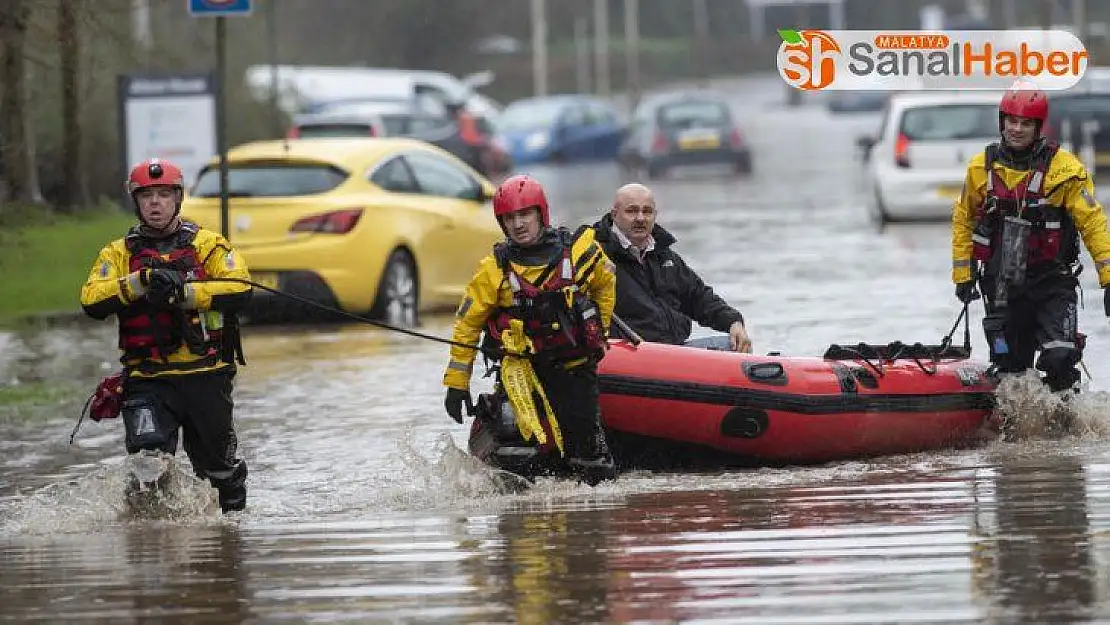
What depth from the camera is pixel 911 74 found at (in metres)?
18.3

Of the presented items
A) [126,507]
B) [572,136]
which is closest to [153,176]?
[126,507]

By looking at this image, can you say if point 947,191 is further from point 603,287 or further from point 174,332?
point 174,332

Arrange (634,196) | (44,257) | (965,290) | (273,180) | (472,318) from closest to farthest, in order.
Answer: (472,318) → (634,196) → (965,290) → (273,180) → (44,257)

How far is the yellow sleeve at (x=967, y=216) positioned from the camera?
11.0m

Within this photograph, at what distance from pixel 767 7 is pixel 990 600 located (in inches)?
4709

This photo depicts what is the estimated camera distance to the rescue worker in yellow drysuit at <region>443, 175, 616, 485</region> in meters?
9.53

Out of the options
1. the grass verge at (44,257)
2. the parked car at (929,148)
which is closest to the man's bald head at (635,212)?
the grass verge at (44,257)

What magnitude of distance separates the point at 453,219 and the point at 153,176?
9.44 m

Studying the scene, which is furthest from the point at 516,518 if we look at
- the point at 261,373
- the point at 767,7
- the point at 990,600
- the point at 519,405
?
the point at 767,7

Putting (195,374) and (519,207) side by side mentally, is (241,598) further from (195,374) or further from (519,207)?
(519,207)

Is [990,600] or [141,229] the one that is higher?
[141,229]

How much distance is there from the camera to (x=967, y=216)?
1109 cm

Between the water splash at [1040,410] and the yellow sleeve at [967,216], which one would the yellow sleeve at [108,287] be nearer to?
the yellow sleeve at [967,216]

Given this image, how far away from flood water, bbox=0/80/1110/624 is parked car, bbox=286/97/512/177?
592 inches
